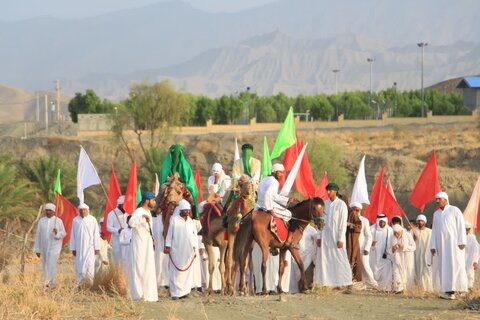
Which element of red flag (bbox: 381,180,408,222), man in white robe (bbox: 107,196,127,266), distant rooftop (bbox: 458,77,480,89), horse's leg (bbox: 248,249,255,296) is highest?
distant rooftop (bbox: 458,77,480,89)

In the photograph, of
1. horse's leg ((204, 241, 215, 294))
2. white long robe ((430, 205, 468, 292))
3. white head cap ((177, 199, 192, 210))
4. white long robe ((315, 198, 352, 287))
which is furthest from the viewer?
white long robe ((315, 198, 352, 287))

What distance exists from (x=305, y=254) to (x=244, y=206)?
2.00 metres

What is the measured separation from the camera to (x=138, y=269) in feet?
50.0

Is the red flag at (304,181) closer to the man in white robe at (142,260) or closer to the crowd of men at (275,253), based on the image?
the crowd of men at (275,253)

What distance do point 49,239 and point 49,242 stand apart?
5 cm

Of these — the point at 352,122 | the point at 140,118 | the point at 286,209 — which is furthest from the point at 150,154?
the point at 352,122

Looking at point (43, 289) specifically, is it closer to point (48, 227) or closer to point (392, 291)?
point (48, 227)

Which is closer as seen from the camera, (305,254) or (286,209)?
(286,209)

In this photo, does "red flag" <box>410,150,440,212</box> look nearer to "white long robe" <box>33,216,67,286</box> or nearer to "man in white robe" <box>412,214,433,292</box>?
"man in white robe" <box>412,214,433,292</box>

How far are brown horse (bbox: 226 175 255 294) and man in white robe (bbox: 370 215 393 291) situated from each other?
9.59ft

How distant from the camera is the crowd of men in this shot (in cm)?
1588

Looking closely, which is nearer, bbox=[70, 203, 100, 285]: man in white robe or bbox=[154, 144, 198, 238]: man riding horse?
bbox=[154, 144, 198, 238]: man riding horse

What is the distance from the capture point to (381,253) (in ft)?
60.6

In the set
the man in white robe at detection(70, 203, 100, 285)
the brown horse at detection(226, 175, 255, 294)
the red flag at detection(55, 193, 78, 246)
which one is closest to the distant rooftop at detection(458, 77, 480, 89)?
the red flag at detection(55, 193, 78, 246)
